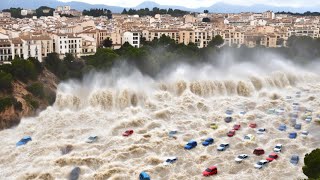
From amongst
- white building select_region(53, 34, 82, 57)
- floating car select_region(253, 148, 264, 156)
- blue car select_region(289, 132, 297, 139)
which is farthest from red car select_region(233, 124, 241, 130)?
white building select_region(53, 34, 82, 57)

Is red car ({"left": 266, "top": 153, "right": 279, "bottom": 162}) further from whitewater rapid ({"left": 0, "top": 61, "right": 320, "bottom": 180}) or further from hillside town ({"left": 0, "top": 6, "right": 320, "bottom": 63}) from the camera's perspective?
hillside town ({"left": 0, "top": 6, "right": 320, "bottom": 63})

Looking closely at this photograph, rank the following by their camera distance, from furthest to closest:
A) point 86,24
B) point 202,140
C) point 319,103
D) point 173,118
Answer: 1. point 86,24
2. point 319,103
3. point 173,118
4. point 202,140

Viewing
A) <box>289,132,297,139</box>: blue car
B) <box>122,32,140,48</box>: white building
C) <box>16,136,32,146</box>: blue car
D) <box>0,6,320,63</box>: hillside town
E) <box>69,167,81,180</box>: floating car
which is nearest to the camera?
<box>69,167,81,180</box>: floating car

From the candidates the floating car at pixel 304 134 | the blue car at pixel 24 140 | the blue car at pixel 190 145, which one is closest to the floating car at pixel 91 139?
the blue car at pixel 24 140

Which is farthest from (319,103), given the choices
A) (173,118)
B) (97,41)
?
(97,41)

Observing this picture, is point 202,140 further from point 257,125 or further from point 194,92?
point 194,92

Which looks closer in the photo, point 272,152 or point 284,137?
point 272,152

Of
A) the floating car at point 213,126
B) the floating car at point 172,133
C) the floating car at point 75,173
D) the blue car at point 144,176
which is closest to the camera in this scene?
the blue car at point 144,176

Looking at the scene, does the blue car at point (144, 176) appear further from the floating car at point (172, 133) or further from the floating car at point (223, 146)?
the floating car at point (172, 133)
